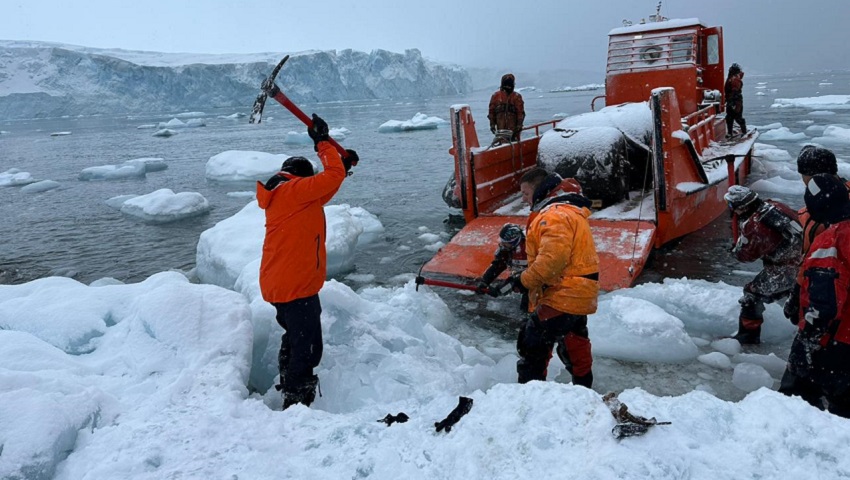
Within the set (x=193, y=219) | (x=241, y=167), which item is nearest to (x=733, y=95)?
(x=193, y=219)

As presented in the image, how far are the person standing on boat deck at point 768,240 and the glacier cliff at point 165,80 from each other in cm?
4922

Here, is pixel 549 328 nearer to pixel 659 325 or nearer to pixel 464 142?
pixel 659 325

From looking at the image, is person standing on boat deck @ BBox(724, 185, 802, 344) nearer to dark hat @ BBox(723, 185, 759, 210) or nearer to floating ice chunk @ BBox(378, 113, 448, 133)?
dark hat @ BBox(723, 185, 759, 210)

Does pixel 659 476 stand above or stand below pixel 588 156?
below

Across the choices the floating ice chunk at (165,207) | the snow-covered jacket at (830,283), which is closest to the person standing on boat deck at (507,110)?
the snow-covered jacket at (830,283)

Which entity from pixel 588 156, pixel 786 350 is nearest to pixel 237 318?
pixel 786 350

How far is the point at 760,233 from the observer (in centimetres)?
324

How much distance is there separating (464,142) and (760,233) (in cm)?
318

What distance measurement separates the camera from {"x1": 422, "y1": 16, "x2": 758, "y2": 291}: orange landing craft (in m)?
4.62

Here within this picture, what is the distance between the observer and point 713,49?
8.52 meters

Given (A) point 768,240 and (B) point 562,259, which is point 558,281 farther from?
(A) point 768,240

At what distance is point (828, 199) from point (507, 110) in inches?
201

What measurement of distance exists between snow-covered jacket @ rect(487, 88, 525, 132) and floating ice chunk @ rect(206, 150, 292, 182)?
6.59 m

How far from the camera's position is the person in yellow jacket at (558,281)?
2.44 metres
